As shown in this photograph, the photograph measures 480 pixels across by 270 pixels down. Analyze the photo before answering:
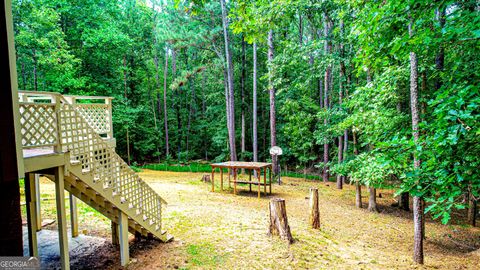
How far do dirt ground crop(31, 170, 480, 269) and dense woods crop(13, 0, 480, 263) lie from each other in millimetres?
939

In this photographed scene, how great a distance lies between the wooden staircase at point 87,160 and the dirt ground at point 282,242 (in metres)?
0.73

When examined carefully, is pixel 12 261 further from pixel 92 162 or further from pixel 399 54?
pixel 399 54

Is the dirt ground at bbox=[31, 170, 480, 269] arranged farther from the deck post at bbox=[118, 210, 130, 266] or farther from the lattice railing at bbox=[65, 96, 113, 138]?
the lattice railing at bbox=[65, 96, 113, 138]

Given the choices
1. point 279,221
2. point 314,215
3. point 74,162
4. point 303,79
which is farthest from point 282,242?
point 303,79

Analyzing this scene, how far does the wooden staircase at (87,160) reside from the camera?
3.26 m

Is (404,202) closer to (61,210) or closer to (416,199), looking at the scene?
(416,199)

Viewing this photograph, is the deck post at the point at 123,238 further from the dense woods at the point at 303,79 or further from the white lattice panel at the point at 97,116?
the dense woods at the point at 303,79

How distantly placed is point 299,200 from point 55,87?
40.4ft

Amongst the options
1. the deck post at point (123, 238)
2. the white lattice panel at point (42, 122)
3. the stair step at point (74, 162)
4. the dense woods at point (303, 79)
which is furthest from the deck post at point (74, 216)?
the dense woods at point (303, 79)

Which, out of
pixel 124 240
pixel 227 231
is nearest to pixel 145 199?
pixel 124 240

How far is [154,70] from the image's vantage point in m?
24.6

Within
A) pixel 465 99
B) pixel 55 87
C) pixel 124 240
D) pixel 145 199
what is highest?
pixel 55 87

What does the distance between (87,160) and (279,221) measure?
406 centimetres

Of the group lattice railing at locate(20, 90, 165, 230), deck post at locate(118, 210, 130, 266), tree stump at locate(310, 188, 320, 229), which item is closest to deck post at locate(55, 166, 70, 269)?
lattice railing at locate(20, 90, 165, 230)
